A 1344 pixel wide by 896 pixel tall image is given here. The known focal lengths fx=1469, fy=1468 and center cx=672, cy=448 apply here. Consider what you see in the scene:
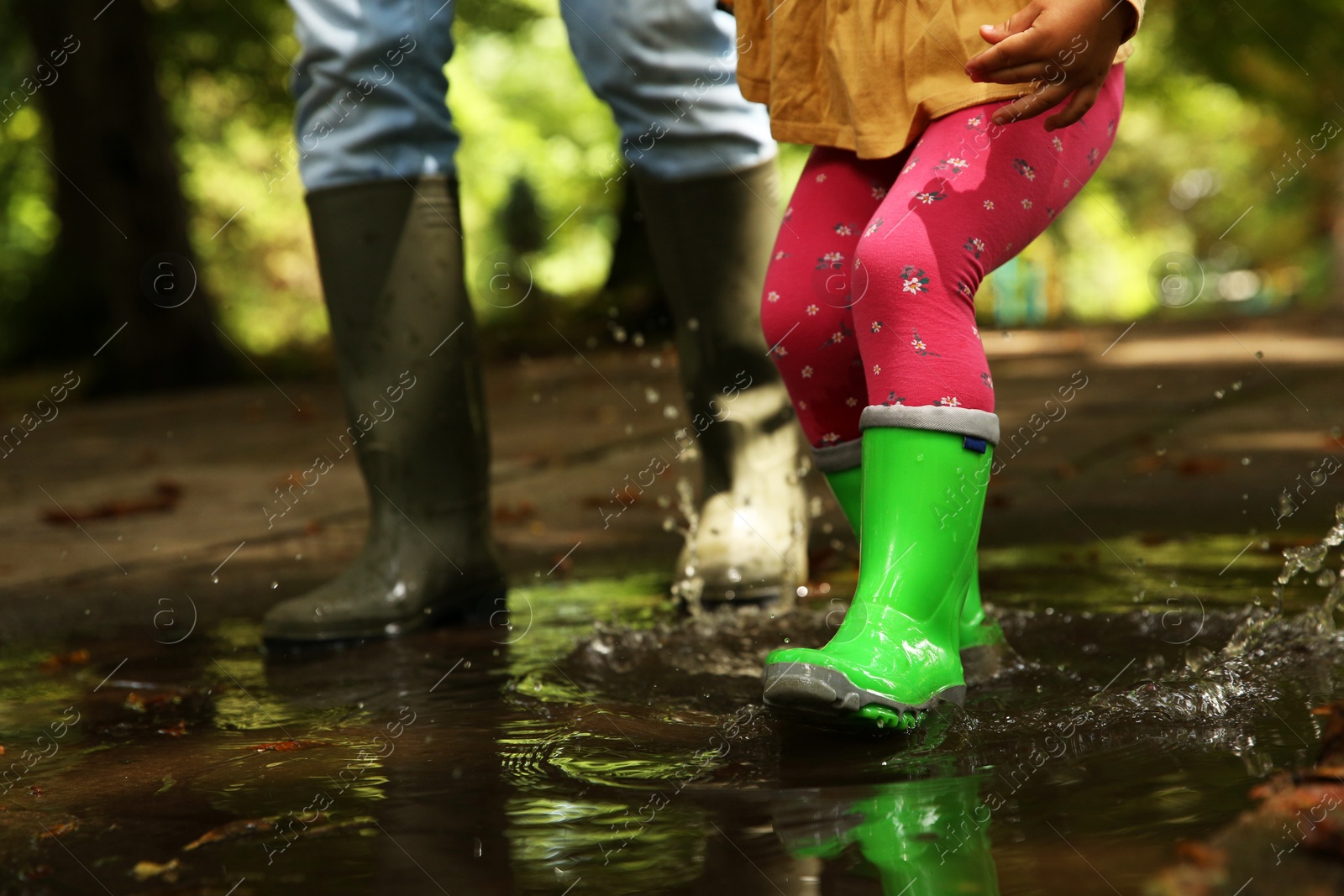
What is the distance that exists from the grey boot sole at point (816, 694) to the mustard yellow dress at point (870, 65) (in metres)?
0.66

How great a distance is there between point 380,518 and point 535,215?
47.7 feet

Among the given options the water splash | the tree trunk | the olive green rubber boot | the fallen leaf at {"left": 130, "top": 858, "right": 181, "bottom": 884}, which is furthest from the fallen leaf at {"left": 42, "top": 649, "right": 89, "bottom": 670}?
the tree trunk

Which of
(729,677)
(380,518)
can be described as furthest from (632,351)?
(729,677)

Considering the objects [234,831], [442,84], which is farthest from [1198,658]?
[442,84]

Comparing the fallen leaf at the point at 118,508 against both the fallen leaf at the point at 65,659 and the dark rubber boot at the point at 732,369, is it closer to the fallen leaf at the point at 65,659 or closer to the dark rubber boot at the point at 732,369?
the fallen leaf at the point at 65,659

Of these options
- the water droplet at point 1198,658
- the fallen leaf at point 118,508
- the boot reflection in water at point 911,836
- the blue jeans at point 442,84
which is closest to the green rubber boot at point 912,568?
the boot reflection in water at point 911,836

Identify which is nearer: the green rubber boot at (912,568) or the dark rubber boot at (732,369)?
the green rubber boot at (912,568)

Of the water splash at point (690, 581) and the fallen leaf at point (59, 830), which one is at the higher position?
the fallen leaf at point (59, 830)

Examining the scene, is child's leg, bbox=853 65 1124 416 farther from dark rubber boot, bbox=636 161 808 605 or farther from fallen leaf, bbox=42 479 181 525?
fallen leaf, bbox=42 479 181 525

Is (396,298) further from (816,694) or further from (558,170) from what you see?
(558,170)

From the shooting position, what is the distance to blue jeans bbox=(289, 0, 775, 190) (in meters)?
2.35

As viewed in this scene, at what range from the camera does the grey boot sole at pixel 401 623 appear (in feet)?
7.59

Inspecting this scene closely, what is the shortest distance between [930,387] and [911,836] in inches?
22.5

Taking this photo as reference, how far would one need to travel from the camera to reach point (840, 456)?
1970 mm
